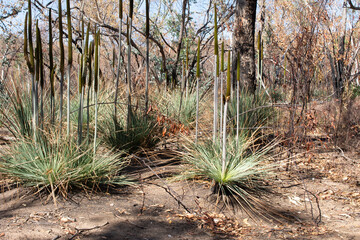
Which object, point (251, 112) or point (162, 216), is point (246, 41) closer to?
point (251, 112)

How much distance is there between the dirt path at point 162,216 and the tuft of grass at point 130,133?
29.9 inches

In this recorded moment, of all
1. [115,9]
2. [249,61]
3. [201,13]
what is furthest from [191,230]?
[115,9]

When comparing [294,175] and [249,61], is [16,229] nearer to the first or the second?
[294,175]

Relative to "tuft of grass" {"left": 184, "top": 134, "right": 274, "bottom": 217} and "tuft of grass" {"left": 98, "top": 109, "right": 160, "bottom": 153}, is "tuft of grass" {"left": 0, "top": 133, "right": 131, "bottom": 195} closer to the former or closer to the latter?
"tuft of grass" {"left": 184, "top": 134, "right": 274, "bottom": 217}

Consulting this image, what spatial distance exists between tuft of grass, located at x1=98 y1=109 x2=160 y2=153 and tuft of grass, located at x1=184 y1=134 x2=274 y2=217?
3.71 feet

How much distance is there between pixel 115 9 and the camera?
1570 centimetres

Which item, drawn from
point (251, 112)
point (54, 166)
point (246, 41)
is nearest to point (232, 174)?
point (54, 166)

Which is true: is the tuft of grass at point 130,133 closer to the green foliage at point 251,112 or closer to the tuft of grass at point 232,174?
the tuft of grass at point 232,174

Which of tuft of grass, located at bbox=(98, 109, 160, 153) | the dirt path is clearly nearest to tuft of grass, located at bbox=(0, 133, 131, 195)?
the dirt path

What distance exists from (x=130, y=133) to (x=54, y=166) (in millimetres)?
1669

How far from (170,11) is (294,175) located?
952 cm

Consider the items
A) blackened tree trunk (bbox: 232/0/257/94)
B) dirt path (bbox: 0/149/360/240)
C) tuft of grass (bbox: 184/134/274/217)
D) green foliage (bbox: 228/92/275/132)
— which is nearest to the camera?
dirt path (bbox: 0/149/360/240)

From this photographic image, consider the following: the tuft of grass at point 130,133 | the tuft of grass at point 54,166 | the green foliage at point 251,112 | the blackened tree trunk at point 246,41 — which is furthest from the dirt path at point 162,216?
the blackened tree trunk at point 246,41

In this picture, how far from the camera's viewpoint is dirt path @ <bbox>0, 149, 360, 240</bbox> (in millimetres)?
2938
